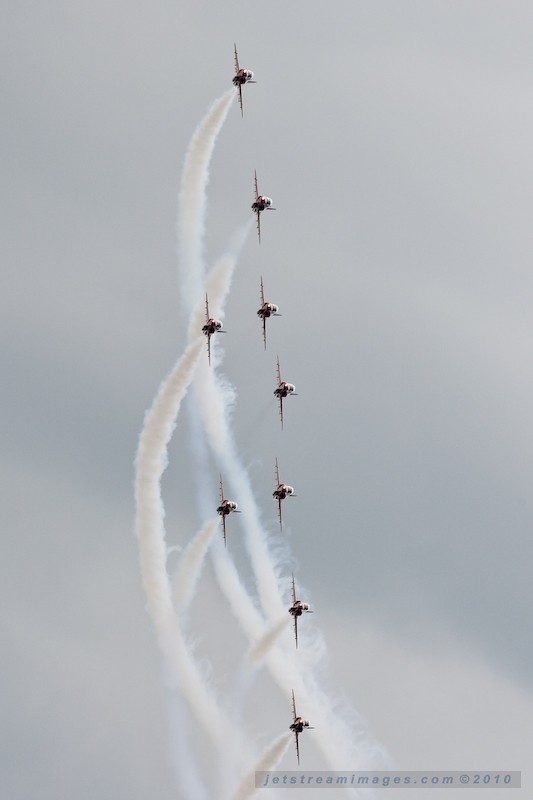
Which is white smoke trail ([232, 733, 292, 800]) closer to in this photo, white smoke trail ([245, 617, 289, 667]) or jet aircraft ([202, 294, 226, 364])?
white smoke trail ([245, 617, 289, 667])

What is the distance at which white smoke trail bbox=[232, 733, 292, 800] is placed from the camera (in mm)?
140000

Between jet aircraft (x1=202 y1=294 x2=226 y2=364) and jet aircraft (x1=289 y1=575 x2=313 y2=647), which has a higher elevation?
jet aircraft (x1=202 y1=294 x2=226 y2=364)

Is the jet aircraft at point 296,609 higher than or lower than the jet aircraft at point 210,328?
lower

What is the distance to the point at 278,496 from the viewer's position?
151750mm

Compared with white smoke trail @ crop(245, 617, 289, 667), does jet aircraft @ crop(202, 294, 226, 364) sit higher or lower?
higher

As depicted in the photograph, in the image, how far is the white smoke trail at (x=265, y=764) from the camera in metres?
140

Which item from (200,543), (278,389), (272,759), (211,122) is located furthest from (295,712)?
(211,122)

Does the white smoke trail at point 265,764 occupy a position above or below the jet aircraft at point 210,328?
below

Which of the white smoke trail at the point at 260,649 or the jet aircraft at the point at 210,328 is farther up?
the jet aircraft at the point at 210,328

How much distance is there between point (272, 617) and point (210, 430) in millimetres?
16115

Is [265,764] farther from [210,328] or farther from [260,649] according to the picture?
[210,328]

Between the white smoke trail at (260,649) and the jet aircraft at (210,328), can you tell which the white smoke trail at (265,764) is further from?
the jet aircraft at (210,328)

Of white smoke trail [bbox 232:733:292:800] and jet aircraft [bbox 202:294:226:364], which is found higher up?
jet aircraft [bbox 202:294:226:364]

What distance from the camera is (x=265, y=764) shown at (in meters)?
142
